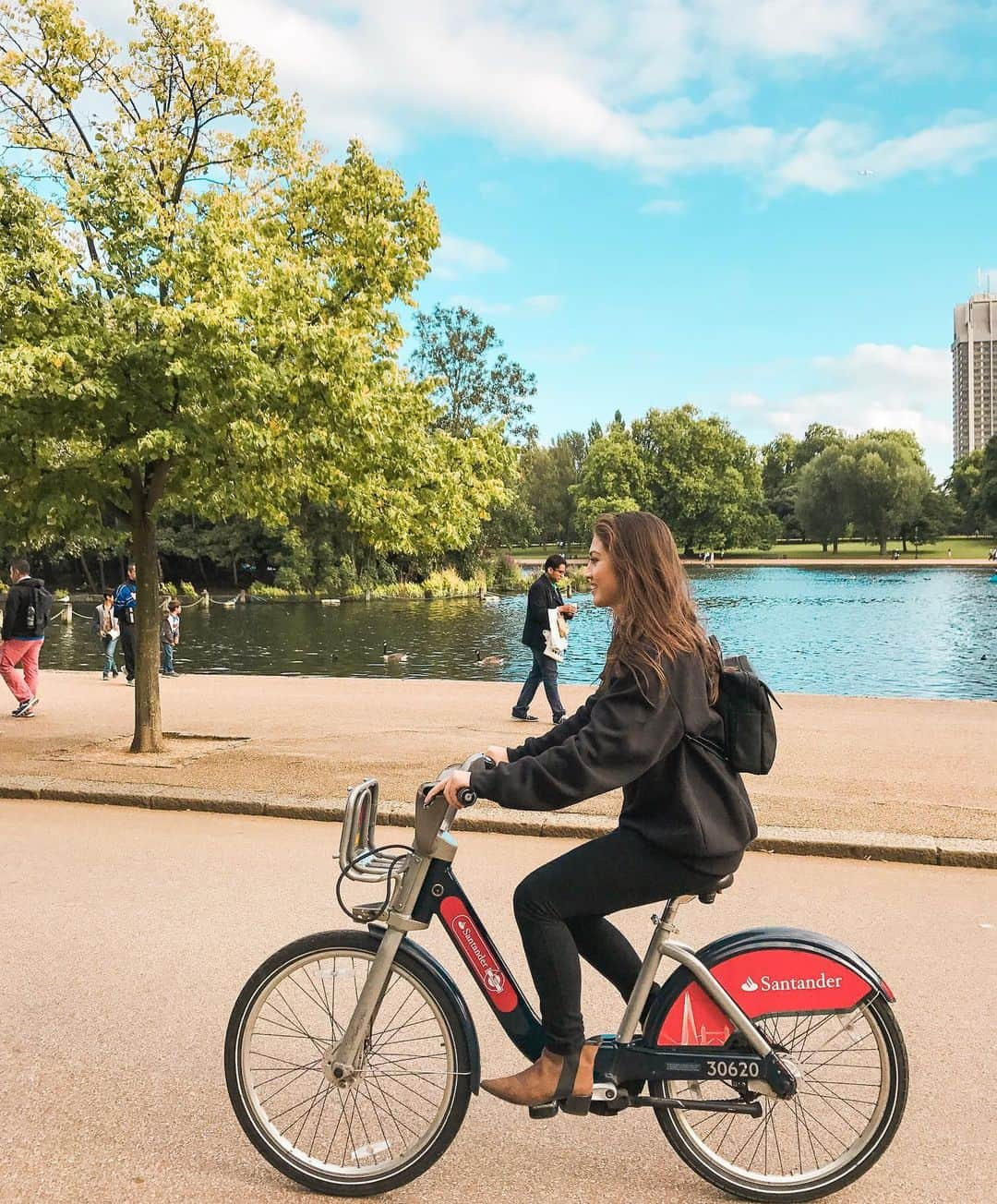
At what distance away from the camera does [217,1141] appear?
3482 mm

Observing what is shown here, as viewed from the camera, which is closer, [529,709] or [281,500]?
[281,500]

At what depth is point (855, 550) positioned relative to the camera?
119 meters

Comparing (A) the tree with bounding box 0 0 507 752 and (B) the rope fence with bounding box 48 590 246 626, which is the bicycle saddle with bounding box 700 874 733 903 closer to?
(A) the tree with bounding box 0 0 507 752

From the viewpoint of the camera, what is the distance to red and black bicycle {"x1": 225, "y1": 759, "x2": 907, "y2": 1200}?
3.07 metres

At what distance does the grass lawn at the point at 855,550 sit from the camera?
352 feet

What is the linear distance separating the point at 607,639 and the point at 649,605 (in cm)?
3644

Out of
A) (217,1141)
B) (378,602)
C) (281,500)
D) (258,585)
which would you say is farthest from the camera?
(258,585)

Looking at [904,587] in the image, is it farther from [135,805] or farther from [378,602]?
[135,805]

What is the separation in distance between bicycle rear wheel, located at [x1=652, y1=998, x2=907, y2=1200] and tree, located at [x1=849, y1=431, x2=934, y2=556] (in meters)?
103

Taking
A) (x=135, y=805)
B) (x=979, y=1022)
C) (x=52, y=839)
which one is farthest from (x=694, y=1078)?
(x=135, y=805)

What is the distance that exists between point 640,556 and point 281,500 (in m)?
8.16

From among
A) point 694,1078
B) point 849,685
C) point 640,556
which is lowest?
point 849,685

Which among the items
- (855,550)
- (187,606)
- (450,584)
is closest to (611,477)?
(855,550)

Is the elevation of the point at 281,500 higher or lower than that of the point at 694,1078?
higher
